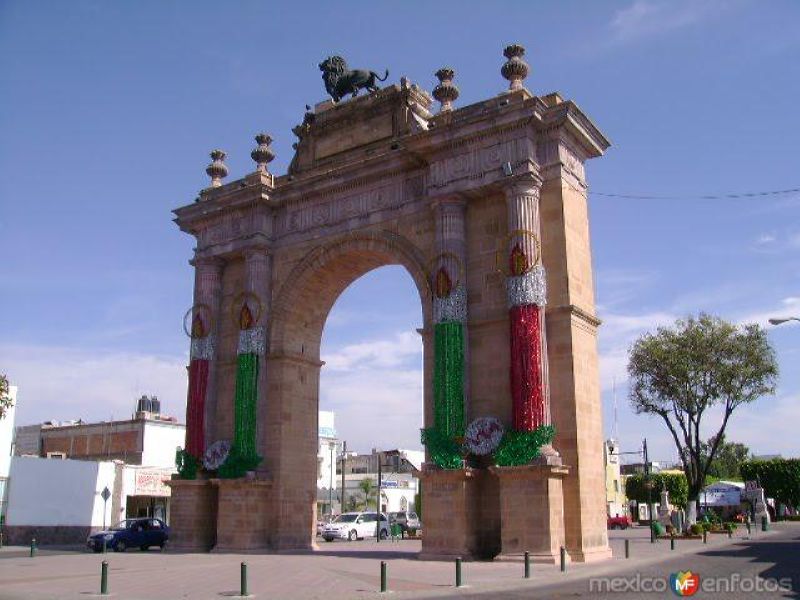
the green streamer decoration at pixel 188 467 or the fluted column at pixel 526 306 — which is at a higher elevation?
the fluted column at pixel 526 306

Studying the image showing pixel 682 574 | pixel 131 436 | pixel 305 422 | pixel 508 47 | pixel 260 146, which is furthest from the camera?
pixel 131 436

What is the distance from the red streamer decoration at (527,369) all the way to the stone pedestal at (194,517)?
37.7 feet

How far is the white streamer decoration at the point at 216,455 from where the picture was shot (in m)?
24.9

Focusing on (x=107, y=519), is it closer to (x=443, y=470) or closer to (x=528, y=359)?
(x=443, y=470)

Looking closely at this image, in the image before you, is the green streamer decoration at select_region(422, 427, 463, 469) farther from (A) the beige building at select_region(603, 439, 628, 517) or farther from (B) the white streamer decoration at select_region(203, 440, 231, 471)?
(A) the beige building at select_region(603, 439, 628, 517)

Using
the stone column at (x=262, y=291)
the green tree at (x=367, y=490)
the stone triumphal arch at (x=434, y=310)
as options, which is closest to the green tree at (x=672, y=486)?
the green tree at (x=367, y=490)

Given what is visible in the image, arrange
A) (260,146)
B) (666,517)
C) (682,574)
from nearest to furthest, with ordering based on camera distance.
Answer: (682,574) → (260,146) → (666,517)

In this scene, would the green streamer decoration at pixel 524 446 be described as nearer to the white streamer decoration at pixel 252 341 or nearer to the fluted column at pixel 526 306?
the fluted column at pixel 526 306

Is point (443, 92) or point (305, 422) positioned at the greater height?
point (443, 92)

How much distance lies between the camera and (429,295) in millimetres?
22359

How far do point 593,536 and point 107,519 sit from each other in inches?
1020

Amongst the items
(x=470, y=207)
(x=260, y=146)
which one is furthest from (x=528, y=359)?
(x=260, y=146)

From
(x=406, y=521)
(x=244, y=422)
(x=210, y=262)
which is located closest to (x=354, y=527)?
(x=406, y=521)

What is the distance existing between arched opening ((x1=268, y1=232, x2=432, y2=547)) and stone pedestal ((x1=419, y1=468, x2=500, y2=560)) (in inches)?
244
